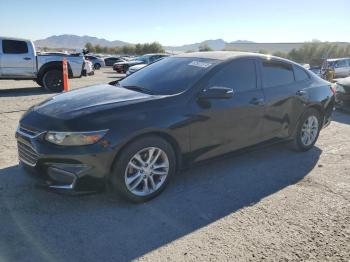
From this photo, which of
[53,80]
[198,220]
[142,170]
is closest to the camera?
[198,220]

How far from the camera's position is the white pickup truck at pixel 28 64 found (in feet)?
39.3

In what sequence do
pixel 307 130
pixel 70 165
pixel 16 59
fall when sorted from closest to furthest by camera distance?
pixel 70 165, pixel 307 130, pixel 16 59

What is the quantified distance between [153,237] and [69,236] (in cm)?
76

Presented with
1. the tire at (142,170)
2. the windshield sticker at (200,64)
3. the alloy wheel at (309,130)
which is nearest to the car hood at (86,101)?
the tire at (142,170)

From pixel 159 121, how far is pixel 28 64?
10.1m

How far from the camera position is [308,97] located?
5.50 m

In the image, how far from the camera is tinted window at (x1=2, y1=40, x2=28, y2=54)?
11977 mm

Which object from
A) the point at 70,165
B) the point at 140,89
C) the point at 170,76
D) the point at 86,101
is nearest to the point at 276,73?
the point at 170,76

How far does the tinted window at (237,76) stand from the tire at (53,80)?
9.61 m

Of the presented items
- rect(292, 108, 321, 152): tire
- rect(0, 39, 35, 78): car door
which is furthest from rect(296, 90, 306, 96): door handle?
rect(0, 39, 35, 78): car door

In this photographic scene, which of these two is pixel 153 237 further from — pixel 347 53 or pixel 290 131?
pixel 347 53

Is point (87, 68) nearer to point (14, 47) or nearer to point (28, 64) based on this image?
point (28, 64)

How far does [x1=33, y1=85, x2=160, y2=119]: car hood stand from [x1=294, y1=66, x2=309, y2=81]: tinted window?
2707 mm

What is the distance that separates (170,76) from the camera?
4477mm
